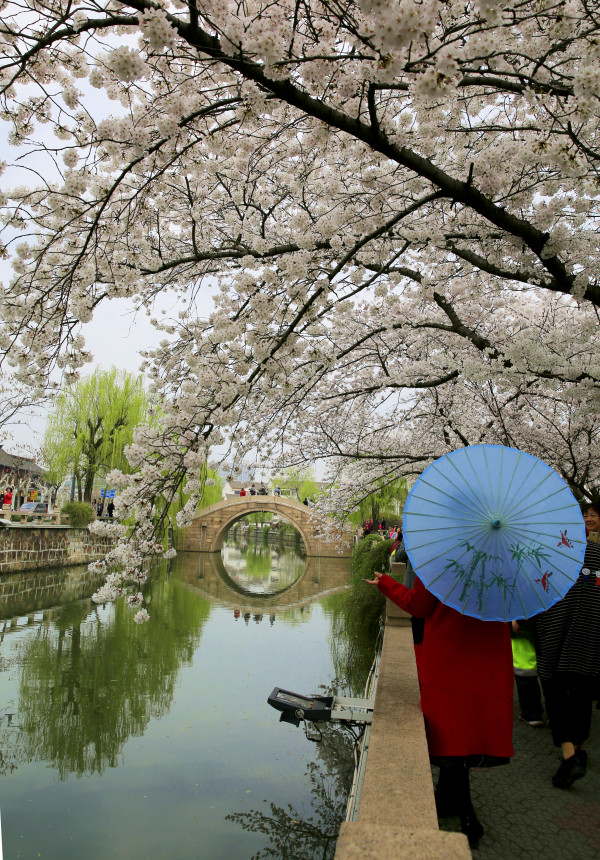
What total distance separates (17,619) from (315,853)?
9729mm

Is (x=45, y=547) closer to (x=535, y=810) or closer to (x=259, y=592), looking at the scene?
(x=259, y=592)

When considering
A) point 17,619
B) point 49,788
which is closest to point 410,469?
point 49,788

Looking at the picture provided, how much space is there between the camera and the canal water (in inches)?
197

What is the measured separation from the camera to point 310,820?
16.8ft

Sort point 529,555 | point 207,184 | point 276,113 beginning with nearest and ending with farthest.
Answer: point 529,555
point 276,113
point 207,184

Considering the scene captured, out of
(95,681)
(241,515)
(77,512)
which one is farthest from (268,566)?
(95,681)

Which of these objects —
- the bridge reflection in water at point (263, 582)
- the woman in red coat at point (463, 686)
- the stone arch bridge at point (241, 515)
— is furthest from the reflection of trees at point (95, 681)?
the stone arch bridge at point (241, 515)

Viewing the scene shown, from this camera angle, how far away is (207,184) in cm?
493

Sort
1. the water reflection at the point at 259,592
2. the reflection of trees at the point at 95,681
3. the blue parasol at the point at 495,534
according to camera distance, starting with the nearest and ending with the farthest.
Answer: the blue parasol at the point at 495,534 → the reflection of trees at the point at 95,681 → the water reflection at the point at 259,592

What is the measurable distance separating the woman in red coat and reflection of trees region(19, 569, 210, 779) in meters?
5.11

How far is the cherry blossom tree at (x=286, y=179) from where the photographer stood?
8.20ft

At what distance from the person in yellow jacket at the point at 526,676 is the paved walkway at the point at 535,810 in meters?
0.37

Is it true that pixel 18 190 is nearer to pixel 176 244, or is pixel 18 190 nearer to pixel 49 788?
pixel 176 244

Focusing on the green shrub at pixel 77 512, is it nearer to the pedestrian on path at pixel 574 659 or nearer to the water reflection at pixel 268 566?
the water reflection at pixel 268 566
